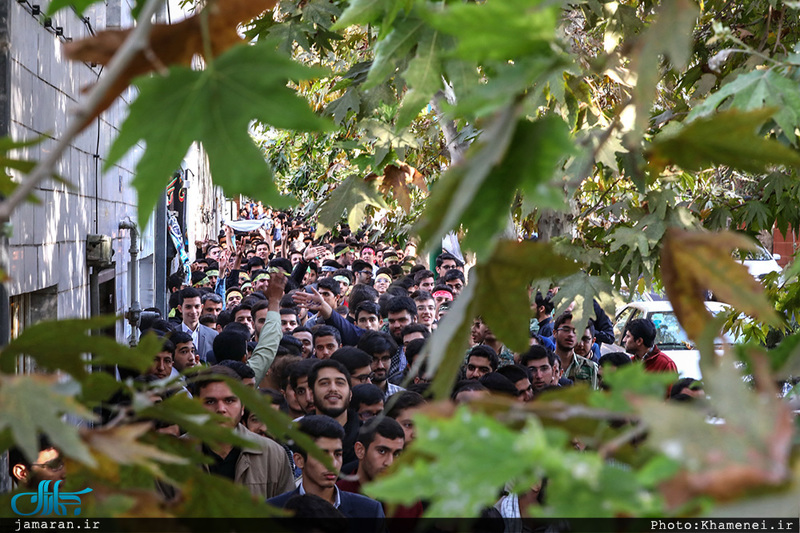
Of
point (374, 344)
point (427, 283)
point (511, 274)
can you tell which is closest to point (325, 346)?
point (374, 344)

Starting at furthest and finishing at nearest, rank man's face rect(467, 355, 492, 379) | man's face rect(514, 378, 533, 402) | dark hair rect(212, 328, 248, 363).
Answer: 1. dark hair rect(212, 328, 248, 363)
2. man's face rect(467, 355, 492, 379)
3. man's face rect(514, 378, 533, 402)

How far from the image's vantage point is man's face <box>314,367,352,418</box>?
5.35m

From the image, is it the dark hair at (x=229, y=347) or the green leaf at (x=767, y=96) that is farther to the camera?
the dark hair at (x=229, y=347)

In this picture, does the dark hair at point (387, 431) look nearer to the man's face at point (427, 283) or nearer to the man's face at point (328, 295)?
A: the man's face at point (328, 295)

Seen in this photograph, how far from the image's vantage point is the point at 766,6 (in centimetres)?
439

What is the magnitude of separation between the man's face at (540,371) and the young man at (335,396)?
174 centimetres

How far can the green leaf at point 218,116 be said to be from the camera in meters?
1.01

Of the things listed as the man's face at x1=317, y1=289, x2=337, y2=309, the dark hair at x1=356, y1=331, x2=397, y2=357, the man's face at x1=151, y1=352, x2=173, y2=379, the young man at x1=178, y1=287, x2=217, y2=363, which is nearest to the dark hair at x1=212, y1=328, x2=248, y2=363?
the man's face at x1=151, y1=352, x2=173, y2=379

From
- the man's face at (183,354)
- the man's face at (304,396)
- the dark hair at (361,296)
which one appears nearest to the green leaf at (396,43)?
the man's face at (304,396)

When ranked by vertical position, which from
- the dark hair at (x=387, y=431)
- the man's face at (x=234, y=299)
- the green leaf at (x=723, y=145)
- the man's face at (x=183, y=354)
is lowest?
the dark hair at (x=387, y=431)

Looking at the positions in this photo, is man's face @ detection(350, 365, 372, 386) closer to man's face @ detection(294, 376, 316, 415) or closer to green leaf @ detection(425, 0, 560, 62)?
man's face @ detection(294, 376, 316, 415)

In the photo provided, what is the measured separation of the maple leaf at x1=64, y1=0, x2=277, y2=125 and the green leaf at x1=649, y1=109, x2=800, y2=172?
0.56 m

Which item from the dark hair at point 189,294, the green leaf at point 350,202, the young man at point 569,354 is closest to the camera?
the green leaf at point 350,202

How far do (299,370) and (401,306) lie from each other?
2.72 meters
